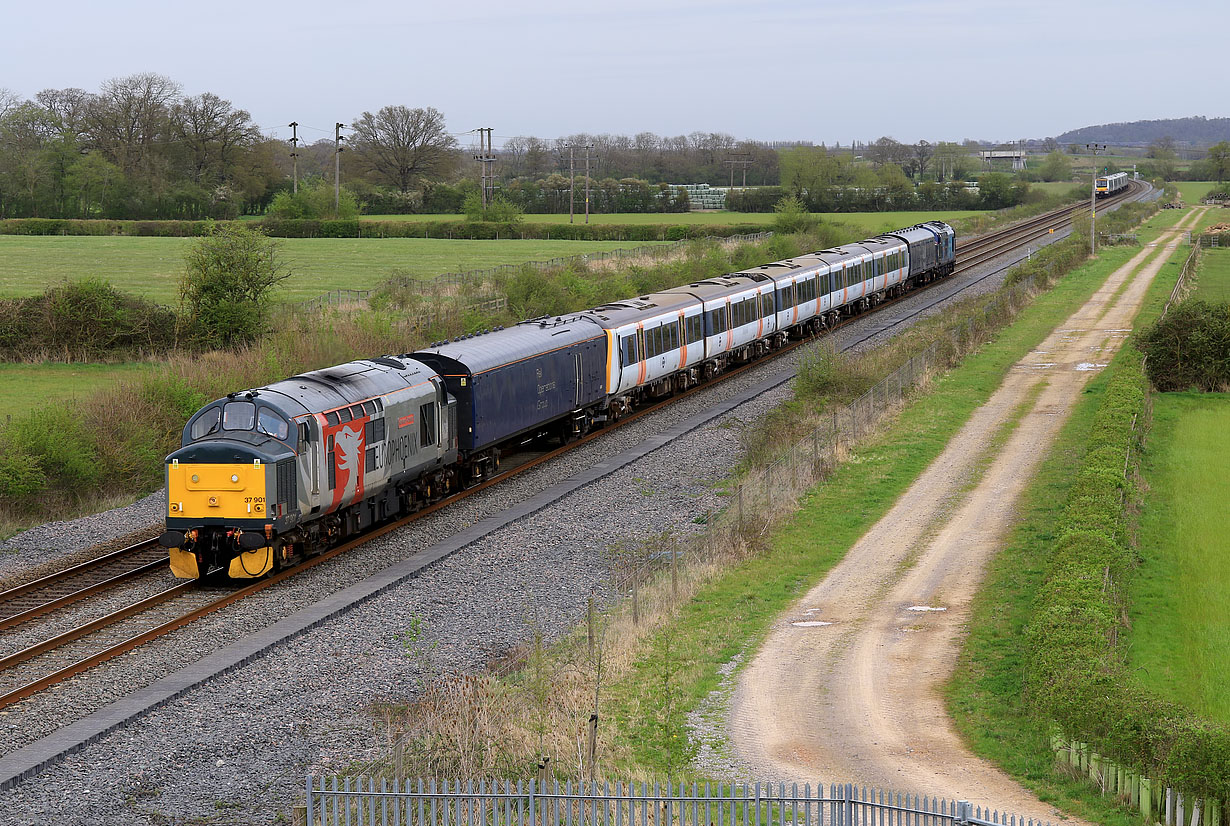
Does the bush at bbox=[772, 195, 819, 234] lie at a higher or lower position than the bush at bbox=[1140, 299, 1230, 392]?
higher

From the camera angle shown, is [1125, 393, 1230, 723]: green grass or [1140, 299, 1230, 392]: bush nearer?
[1125, 393, 1230, 723]: green grass

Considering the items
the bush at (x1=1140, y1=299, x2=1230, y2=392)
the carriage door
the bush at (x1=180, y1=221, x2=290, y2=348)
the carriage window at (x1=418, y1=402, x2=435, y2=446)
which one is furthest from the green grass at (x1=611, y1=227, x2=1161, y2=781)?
the bush at (x1=180, y1=221, x2=290, y2=348)

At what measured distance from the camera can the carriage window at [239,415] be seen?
2316 cm

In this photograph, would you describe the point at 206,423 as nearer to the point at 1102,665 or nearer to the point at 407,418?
the point at 407,418

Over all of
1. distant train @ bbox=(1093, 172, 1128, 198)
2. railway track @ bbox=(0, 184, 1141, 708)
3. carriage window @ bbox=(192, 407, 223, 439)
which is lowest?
railway track @ bbox=(0, 184, 1141, 708)

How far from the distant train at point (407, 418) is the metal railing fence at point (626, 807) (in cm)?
1036

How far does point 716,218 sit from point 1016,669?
12651cm

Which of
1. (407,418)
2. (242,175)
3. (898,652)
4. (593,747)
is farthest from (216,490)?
(242,175)

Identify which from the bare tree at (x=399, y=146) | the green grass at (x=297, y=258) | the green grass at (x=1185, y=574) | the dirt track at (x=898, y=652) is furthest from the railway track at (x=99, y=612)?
the bare tree at (x=399, y=146)

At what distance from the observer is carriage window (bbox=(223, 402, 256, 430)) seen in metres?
23.2

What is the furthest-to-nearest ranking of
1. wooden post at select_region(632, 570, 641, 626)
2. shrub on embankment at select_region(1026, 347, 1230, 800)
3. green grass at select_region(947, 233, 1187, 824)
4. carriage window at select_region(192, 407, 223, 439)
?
carriage window at select_region(192, 407, 223, 439) < wooden post at select_region(632, 570, 641, 626) < green grass at select_region(947, 233, 1187, 824) < shrub on embankment at select_region(1026, 347, 1230, 800)

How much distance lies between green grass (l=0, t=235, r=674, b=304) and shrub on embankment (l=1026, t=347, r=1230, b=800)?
53.2 metres

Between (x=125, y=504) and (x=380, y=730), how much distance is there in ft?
60.2

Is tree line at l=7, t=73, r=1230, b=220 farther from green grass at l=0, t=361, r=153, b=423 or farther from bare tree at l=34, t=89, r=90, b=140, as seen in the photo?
green grass at l=0, t=361, r=153, b=423
